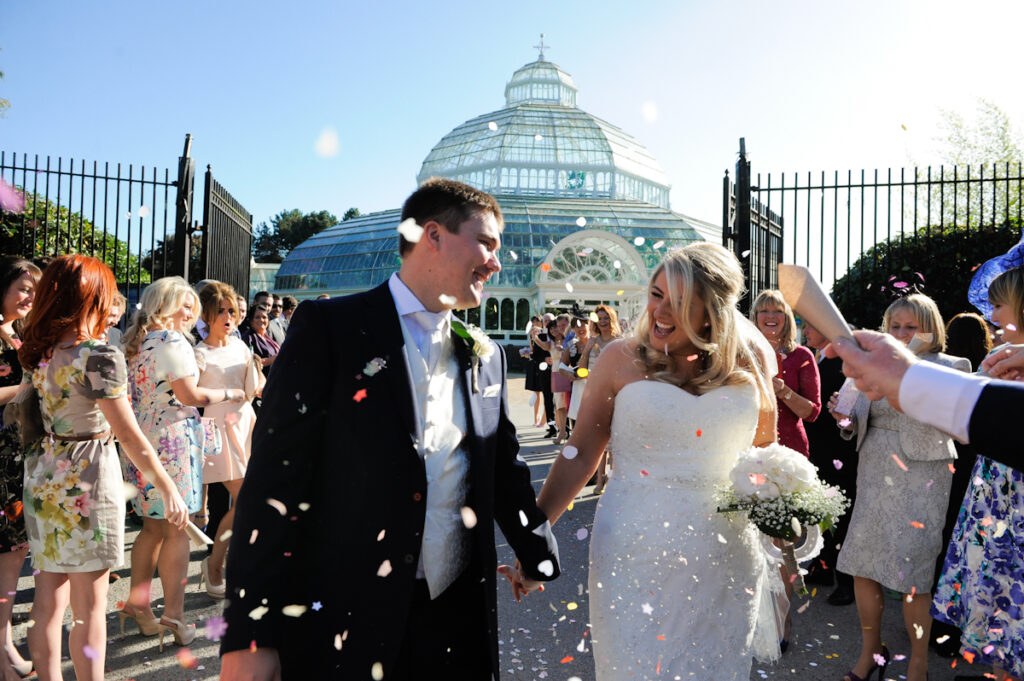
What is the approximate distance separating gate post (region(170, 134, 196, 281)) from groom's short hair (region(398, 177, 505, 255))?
702 cm

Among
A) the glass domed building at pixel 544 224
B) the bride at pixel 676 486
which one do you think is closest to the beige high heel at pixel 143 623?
the bride at pixel 676 486

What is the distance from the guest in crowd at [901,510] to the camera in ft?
12.9

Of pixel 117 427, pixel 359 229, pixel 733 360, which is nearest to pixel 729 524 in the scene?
pixel 733 360

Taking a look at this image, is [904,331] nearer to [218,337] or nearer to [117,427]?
[117,427]

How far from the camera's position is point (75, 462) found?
3387 mm

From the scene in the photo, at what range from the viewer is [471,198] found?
93.8 inches

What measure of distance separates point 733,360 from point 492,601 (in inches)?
53.7

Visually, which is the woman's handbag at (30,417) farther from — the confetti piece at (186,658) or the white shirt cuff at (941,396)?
the white shirt cuff at (941,396)

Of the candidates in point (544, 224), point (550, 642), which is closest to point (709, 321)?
point (550, 642)

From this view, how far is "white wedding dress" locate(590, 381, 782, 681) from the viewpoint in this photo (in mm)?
2689

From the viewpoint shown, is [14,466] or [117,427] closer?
[117,427]

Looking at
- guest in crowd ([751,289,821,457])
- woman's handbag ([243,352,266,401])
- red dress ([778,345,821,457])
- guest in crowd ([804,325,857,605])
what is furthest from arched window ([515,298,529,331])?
red dress ([778,345,821,457])

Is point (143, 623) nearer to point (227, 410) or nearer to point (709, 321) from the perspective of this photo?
point (227, 410)

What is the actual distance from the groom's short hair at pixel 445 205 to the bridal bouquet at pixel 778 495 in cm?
132
